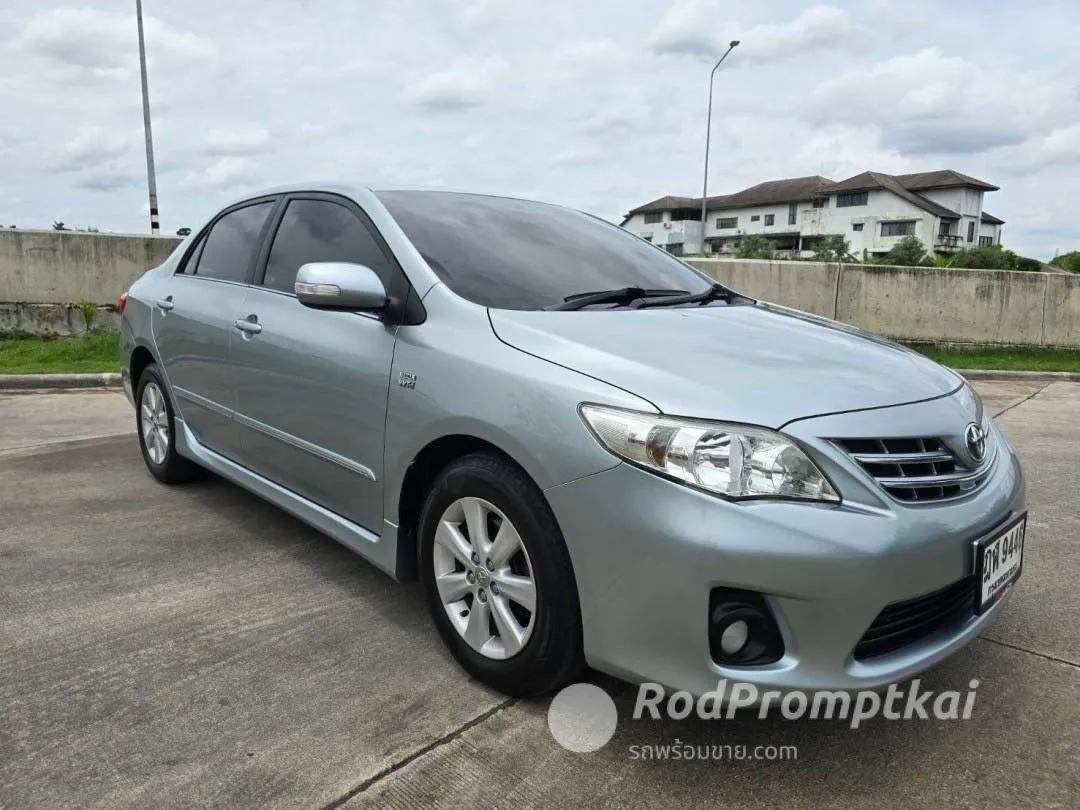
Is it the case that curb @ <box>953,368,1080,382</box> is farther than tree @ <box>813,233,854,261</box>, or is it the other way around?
tree @ <box>813,233,854,261</box>

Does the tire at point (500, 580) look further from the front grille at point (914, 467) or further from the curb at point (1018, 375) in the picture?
the curb at point (1018, 375)

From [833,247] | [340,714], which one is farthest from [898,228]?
[340,714]

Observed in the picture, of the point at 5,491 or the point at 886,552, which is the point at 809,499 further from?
the point at 5,491

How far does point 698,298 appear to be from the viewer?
3.15 metres

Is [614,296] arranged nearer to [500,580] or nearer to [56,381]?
[500,580]

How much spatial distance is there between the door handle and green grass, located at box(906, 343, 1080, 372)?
9001 millimetres

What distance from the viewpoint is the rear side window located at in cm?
375

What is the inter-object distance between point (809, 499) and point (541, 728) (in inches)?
38.3

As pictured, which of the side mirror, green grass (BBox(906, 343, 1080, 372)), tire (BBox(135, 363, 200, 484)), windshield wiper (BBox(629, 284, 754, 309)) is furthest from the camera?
green grass (BBox(906, 343, 1080, 372))

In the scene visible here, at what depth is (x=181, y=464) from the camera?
446 cm

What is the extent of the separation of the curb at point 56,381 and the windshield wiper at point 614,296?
669cm

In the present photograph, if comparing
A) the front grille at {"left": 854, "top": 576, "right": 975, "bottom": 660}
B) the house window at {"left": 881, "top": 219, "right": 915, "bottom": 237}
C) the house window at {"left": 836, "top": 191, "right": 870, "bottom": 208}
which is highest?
the house window at {"left": 836, "top": 191, "right": 870, "bottom": 208}

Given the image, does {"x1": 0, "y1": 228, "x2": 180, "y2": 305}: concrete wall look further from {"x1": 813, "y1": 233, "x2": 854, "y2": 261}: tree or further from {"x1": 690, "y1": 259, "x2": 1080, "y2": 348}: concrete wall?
{"x1": 813, "y1": 233, "x2": 854, "y2": 261}: tree

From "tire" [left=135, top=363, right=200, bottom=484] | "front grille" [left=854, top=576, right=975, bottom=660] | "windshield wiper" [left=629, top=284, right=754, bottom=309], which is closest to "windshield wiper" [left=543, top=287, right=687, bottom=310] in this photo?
"windshield wiper" [left=629, top=284, right=754, bottom=309]
